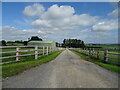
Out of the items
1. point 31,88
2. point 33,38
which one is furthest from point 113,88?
point 33,38

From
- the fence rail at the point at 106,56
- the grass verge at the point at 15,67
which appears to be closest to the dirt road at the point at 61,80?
the grass verge at the point at 15,67

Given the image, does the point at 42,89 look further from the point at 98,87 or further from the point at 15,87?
the point at 98,87

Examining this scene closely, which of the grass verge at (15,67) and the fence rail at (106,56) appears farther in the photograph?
the fence rail at (106,56)

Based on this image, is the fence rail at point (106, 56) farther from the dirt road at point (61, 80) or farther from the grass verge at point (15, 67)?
the grass verge at point (15, 67)

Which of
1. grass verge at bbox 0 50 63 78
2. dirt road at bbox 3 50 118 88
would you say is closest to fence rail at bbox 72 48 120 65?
dirt road at bbox 3 50 118 88

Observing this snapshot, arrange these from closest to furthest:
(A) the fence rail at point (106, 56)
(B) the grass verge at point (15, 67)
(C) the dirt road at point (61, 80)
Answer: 1. (C) the dirt road at point (61, 80)
2. (B) the grass verge at point (15, 67)
3. (A) the fence rail at point (106, 56)

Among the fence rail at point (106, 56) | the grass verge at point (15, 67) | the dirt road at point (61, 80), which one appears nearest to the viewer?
the dirt road at point (61, 80)

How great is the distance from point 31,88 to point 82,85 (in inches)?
64.8

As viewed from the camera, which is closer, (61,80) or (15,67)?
(61,80)

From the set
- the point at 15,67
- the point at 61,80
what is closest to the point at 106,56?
the point at 61,80

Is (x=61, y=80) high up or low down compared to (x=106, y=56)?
down

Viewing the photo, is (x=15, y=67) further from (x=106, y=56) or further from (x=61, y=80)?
(x=106, y=56)

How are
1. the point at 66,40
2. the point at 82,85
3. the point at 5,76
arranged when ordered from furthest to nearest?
the point at 66,40, the point at 5,76, the point at 82,85

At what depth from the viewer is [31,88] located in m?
3.52
